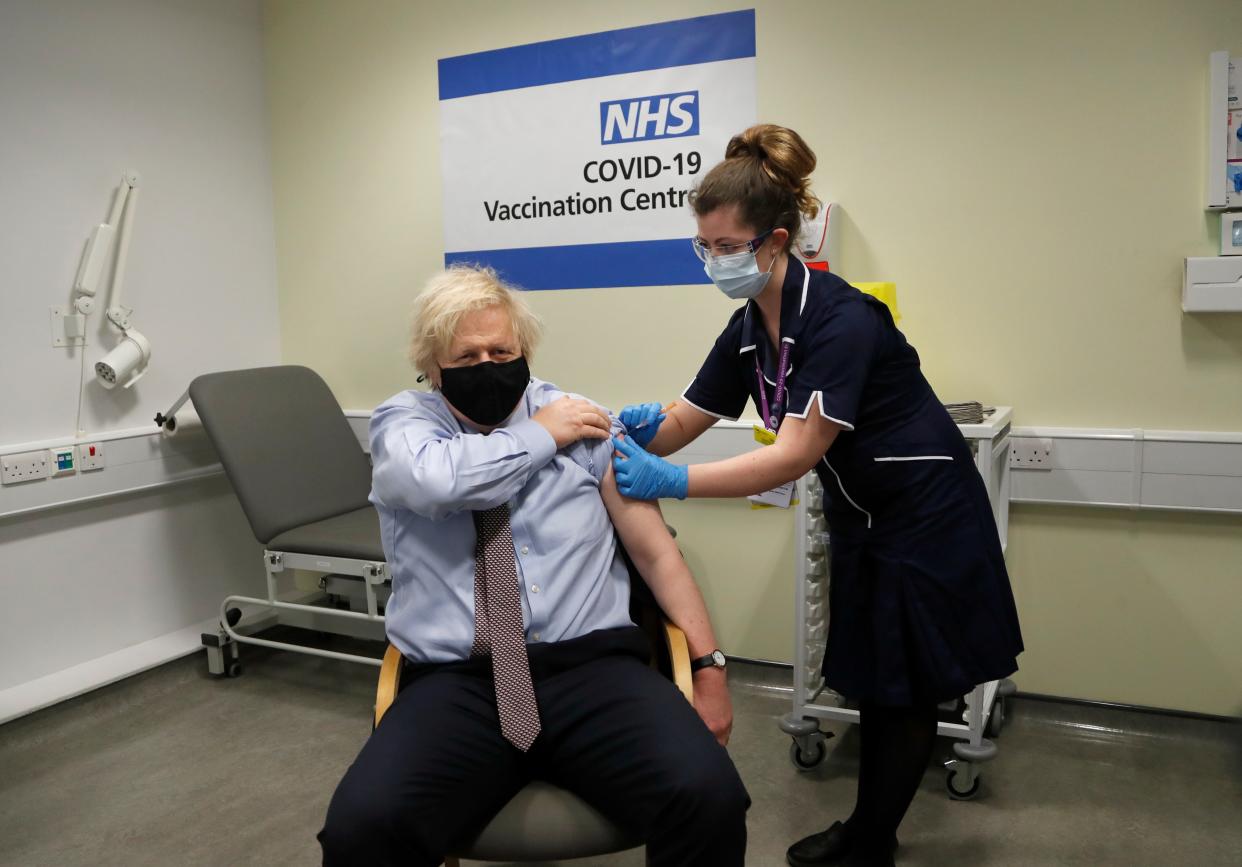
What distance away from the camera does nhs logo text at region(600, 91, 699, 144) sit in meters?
2.93

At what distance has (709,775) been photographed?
1372mm

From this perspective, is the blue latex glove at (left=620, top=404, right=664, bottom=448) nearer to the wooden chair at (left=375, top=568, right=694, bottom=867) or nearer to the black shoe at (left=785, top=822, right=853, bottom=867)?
the wooden chair at (left=375, top=568, right=694, bottom=867)

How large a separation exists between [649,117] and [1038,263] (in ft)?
4.05

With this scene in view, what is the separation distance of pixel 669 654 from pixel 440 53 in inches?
97.4

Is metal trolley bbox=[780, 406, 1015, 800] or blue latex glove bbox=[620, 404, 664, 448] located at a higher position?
blue latex glove bbox=[620, 404, 664, 448]

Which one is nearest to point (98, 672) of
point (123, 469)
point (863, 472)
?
point (123, 469)

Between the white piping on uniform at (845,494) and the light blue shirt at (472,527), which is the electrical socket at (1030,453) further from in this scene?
the light blue shirt at (472,527)

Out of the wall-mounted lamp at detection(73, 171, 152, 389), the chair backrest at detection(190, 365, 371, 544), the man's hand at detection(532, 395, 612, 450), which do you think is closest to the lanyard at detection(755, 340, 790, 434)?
the man's hand at detection(532, 395, 612, 450)

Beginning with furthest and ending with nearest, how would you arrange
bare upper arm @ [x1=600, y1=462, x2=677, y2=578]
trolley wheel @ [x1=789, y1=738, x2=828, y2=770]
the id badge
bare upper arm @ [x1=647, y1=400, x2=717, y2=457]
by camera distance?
1. trolley wheel @ [x1=789, y1=738, x2=828, y2=770]
2. the id badge
3. bare upper arm @ [x1=647, y1=400, x2=717, y2=457]
4. bare upper arm @ [x1=600, y1=462, x2=677, y2=578]

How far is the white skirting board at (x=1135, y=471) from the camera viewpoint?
2443 mm

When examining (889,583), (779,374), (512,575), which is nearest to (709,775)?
(512,575)

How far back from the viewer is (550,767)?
4.88ft

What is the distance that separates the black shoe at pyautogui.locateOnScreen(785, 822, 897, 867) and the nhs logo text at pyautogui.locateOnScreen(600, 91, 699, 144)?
2009 millimetres

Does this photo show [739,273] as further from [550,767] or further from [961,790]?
[961,790]
